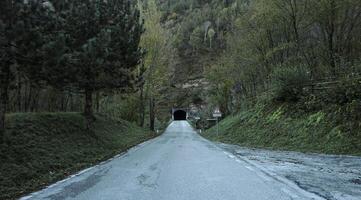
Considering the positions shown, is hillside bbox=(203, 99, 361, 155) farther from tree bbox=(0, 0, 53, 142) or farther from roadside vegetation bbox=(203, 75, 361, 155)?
tree bbox=(0, 0, 53, 142)

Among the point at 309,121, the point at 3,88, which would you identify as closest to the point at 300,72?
the point at 309,121

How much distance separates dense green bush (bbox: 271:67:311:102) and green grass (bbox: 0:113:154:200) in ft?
43.8

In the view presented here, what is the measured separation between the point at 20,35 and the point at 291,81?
2217 cm

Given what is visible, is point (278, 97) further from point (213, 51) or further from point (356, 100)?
point (213, 51)

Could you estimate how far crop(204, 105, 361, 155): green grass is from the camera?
19.3m

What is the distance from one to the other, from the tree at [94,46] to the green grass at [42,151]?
2.07 meters

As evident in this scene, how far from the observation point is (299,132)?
24.3m

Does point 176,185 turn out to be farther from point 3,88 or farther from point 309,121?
point 309,121

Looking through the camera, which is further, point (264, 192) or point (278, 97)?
point (278, 97)

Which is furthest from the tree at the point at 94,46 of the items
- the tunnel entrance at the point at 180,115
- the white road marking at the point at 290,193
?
the tunnel entrance at the point at 180,115

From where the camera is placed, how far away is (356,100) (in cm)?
2195

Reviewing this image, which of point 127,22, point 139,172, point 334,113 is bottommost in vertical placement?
point 139,172

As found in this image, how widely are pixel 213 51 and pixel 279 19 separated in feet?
354

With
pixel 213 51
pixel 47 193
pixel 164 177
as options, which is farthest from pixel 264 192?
pixel 213 51
